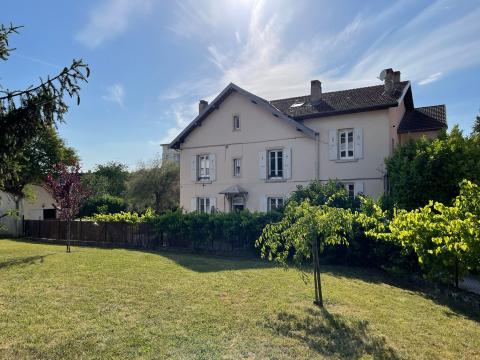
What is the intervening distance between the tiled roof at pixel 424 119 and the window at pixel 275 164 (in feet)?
22.1

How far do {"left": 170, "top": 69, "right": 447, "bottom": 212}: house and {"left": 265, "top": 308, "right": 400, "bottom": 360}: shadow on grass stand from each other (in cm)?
1342

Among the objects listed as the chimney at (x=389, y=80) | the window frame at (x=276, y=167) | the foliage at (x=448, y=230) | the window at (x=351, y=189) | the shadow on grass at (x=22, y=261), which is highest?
the chimney at (x=389, y=80)

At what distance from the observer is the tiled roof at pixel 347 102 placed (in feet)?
61.0

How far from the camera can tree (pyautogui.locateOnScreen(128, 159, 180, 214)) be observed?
34.1 meters

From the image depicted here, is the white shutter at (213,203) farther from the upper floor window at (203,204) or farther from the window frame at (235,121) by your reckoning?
the window frame at (235,121)

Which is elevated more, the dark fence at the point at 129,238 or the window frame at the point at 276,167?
the window frame at the point at 276,167

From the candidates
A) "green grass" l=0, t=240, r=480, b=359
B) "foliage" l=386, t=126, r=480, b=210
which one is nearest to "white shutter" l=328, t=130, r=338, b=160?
"foliage" l=386, t=126, r=480, b=210

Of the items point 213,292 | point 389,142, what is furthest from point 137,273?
point 389,142

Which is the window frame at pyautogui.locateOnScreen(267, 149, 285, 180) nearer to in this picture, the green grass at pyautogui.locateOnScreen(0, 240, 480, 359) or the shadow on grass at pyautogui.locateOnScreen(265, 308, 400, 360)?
the green grass at pyautogui.locateOnScreen(0, 240, 480, 359)

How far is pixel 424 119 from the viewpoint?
69.1 feet

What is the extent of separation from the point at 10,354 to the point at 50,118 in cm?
327

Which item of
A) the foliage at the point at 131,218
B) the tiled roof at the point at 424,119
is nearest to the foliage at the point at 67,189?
the foliage at the point at 131,218

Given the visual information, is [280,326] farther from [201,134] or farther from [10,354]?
[201,134]

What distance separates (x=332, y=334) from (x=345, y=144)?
15.1 m
